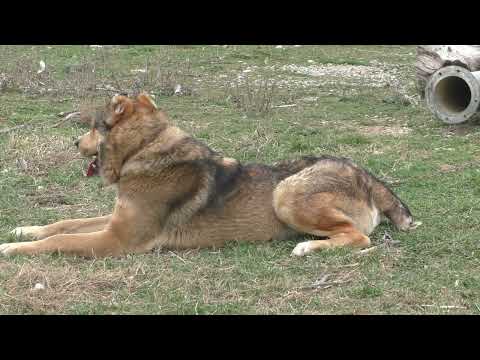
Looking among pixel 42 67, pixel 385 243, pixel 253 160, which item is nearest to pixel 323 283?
pixel 385 243

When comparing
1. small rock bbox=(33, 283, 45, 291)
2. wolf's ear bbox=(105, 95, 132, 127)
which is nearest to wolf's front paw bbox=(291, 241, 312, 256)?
wolf's ear bbox=(105, 95, 132, 127)

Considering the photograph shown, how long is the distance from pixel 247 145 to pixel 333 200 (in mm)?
3822

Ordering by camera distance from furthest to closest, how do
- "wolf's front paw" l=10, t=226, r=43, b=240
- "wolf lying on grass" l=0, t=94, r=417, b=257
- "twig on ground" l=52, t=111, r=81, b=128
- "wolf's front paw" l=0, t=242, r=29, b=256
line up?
"twig on ground" l=52, t=111, r=81, b=128 < "wolf's front paw" l=10, t=226, r=43, b=240 < "wolf lying on grass" l=0, t=94, r=417, b=257 < "wolf's front paw" l=0, t=242, r=29, b=256

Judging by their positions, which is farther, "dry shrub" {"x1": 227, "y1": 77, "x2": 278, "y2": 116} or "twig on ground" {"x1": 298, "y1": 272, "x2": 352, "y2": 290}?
"dry shrub" {"x1": 227, "y1": 77, "x2": 278, "y2": 116}

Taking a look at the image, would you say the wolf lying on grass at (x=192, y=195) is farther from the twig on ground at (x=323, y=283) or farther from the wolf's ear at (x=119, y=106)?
the twig on ground at (x=323, y=283)

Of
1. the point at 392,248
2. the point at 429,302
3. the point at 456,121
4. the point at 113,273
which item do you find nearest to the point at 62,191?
the point at 113,273

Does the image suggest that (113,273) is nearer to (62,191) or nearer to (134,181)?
(134,181)

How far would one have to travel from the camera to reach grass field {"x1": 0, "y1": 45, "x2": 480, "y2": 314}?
6402mm

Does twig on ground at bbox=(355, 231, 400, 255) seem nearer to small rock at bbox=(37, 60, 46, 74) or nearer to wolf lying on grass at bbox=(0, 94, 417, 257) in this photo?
wolf lying on grass at bbox=(0, 94, 417, 257)

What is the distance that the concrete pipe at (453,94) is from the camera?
484 inches

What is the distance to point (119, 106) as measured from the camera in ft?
25.2

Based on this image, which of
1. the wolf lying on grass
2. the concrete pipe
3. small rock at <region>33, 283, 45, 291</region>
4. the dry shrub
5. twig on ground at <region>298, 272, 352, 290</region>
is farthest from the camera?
the dry shrub

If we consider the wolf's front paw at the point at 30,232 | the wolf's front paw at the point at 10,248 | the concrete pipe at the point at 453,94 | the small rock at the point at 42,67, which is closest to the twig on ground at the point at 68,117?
the small rock at the point at 42,67

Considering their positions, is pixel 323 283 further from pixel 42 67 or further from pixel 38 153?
pixel 42 67
